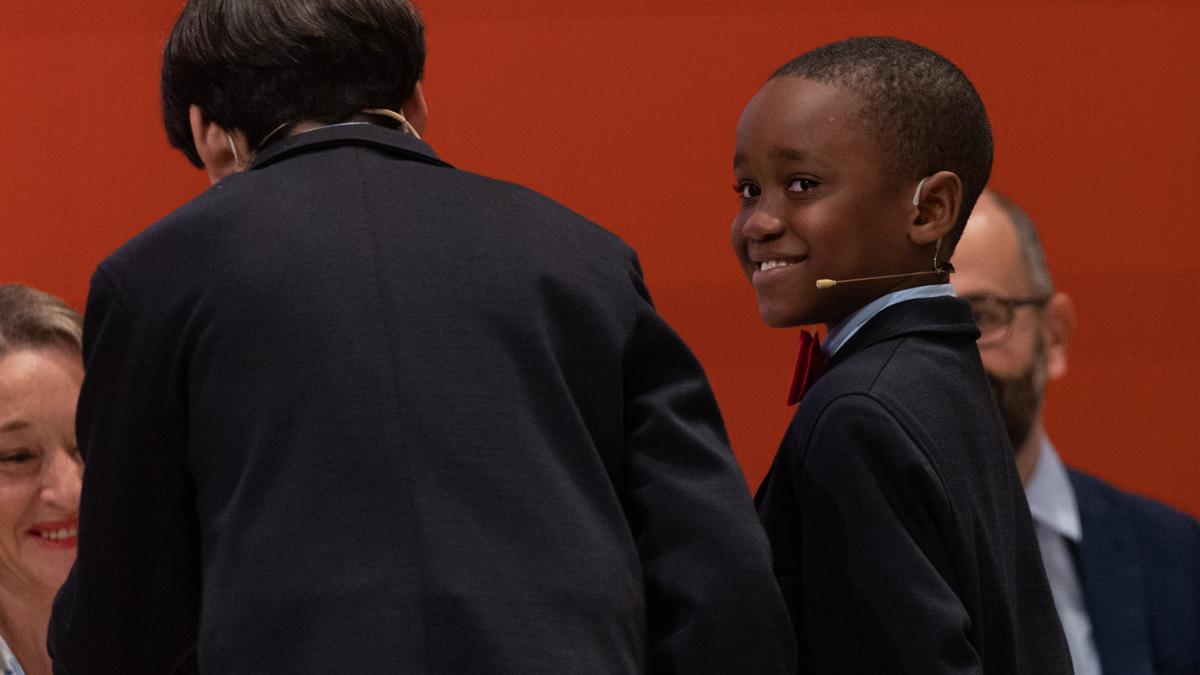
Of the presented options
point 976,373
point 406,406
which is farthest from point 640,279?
point 976,373

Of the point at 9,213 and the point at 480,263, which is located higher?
the point at 480,263

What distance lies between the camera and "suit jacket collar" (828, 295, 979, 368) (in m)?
1.62

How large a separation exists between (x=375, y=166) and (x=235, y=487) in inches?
11.5

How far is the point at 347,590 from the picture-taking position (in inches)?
50.9

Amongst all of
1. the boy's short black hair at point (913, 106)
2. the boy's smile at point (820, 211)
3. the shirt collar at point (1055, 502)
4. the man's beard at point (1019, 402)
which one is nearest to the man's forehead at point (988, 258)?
the man's beard at point (1019, 402)

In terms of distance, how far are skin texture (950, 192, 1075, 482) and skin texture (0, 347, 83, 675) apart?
4.33ft

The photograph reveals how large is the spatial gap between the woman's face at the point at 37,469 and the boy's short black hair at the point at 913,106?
1226mm

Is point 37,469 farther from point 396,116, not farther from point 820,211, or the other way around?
point 820,211

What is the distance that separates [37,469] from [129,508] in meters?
1.14

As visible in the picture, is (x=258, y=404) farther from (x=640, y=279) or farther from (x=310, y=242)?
(x=640, y=279)

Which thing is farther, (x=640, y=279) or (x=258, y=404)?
(x=640, y=279)

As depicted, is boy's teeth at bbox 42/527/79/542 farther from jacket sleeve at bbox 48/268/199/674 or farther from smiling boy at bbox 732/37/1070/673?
smiling boy at bbox 732/37/1070/673

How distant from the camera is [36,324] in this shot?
2500mm

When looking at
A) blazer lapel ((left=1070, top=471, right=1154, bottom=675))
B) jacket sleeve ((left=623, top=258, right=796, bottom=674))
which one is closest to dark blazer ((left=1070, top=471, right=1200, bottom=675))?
blazer lapel ((left=1070, top=471, right=1154, bottom=675))
